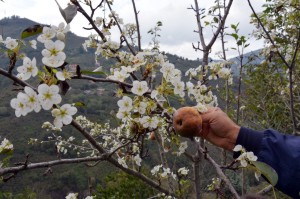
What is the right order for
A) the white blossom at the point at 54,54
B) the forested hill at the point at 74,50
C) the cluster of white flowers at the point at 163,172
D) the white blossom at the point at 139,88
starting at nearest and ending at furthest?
the white blossom at the point at 54,54 → the white blossom at the point at 139,88 → the cluster of white flowers at the point at 163,172 → the forested hill at the point at 74,50

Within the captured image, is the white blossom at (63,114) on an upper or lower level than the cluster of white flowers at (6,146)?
upper

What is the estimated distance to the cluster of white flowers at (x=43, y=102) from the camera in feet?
3.20

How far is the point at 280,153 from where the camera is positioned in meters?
1.35

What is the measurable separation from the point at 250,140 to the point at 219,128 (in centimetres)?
13

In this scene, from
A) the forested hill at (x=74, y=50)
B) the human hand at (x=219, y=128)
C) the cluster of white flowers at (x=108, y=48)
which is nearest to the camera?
the human hand at (x=219, y=128)

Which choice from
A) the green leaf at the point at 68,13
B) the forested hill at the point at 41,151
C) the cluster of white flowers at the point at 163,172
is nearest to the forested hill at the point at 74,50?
the forested hill at the point at 41,151

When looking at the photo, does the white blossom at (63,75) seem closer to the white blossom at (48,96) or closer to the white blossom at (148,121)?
the white blossom at (48,96)

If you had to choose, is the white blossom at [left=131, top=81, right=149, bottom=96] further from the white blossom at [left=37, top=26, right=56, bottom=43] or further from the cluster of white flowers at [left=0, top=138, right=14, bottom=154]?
the cluster of white flowers at [left=0, top=138, right=14, bottom=154]

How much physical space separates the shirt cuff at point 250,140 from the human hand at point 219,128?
2cm

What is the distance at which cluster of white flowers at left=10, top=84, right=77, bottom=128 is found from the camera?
98cm

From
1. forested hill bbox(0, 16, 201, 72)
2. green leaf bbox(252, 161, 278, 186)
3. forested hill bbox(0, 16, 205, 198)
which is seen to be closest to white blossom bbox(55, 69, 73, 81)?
green leaf bbox(252, 161, 278, 186)

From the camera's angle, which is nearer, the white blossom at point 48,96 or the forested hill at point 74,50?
the white blossom at point 48,96

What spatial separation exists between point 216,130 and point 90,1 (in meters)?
0.94

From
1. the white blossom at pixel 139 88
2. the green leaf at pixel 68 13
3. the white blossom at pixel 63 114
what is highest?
the green leaf at pixel 68 13
